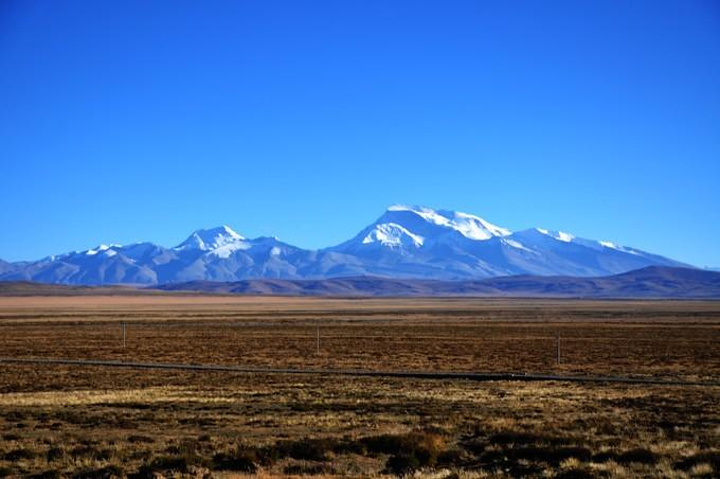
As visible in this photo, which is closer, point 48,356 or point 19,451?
point 19,451

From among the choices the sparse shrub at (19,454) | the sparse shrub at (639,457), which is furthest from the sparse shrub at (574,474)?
the sparse shrub at (19,454)

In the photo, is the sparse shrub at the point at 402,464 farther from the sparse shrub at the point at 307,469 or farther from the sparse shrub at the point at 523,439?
the sparse shrub at the point at 523,439

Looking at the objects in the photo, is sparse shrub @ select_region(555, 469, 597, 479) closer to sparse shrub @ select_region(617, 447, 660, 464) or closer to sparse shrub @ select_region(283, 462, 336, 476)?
sparse shrub @ select_region(617, 447, 660, 464)

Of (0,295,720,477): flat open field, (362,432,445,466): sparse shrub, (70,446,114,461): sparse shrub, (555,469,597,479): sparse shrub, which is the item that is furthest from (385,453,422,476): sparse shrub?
(70,446,114,461): sparse shrub

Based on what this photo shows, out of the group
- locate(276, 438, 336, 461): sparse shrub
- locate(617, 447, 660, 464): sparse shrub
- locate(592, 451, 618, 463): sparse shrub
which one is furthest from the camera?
locate(276, 438, 336, 461): sparse shrub

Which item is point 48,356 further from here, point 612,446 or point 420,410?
point 612,446

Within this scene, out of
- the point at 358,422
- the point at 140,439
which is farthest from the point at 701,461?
the point at 140,439

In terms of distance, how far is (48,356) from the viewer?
44156 millimetres

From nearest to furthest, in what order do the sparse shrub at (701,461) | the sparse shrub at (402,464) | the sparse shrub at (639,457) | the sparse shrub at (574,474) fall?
1. the sparse shrub at (574,474)
2. the sparse shrub at (701,461)
3. the sparse shrub at (402,464)
4. the sparse shrub at (639,457)

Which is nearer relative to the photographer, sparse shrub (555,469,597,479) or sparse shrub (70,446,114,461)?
A: sparse shrub (555,469,597,479)

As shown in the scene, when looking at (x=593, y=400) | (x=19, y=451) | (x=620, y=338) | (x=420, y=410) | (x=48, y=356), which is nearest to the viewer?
(x=19, y=451)

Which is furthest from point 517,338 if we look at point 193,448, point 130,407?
point 193,448

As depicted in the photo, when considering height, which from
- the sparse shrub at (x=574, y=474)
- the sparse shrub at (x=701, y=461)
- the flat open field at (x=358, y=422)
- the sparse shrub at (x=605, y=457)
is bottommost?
the flat open field at (x=358, y=422)

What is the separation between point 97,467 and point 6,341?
4807 cm
